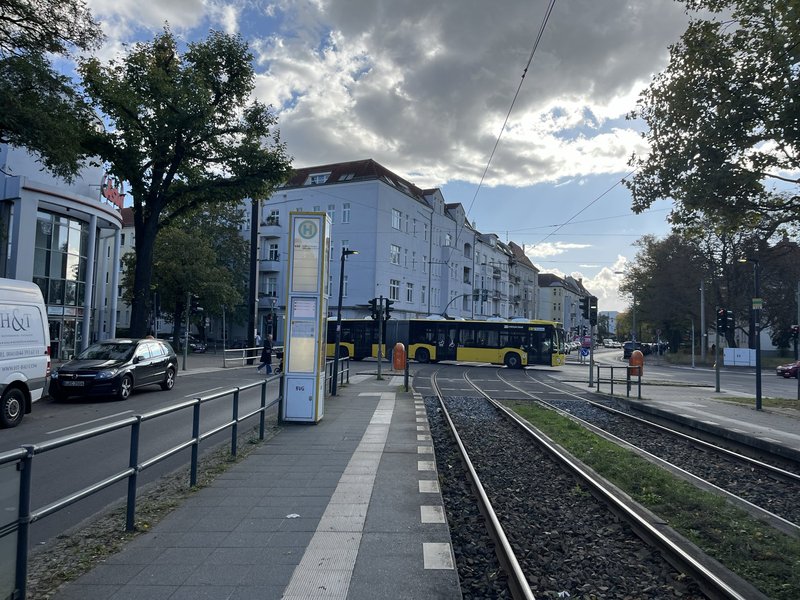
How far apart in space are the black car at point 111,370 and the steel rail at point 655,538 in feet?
36.7

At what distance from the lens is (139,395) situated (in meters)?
16.2

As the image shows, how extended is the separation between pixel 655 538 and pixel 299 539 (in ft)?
10.5

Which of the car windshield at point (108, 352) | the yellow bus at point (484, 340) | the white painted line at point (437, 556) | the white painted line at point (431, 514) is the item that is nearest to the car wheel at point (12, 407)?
the car windshield at point (108, 352)

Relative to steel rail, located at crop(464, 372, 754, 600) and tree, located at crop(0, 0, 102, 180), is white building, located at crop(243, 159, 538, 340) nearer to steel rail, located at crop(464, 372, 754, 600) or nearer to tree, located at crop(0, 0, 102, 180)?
tree, located at crop(0, 0, 102, 180)

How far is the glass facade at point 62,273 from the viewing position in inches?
985

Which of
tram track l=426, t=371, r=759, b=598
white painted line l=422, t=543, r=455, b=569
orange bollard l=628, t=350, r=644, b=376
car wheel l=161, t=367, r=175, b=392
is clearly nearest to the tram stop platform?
white painted line l=422, t=543, r=455, b=569

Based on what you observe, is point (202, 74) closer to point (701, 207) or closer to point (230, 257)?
point (701, 207)

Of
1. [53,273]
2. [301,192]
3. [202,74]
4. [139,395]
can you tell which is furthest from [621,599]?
[301,192]

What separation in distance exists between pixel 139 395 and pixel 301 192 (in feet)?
117

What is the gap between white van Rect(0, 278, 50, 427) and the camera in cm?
1076

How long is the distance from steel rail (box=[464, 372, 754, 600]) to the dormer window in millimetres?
43909

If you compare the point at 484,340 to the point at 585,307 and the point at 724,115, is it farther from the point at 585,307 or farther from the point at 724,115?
the point at 724,115

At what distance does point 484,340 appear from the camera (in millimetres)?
34812

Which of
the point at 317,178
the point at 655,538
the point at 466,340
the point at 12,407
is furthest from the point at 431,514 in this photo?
the point at 317,178
